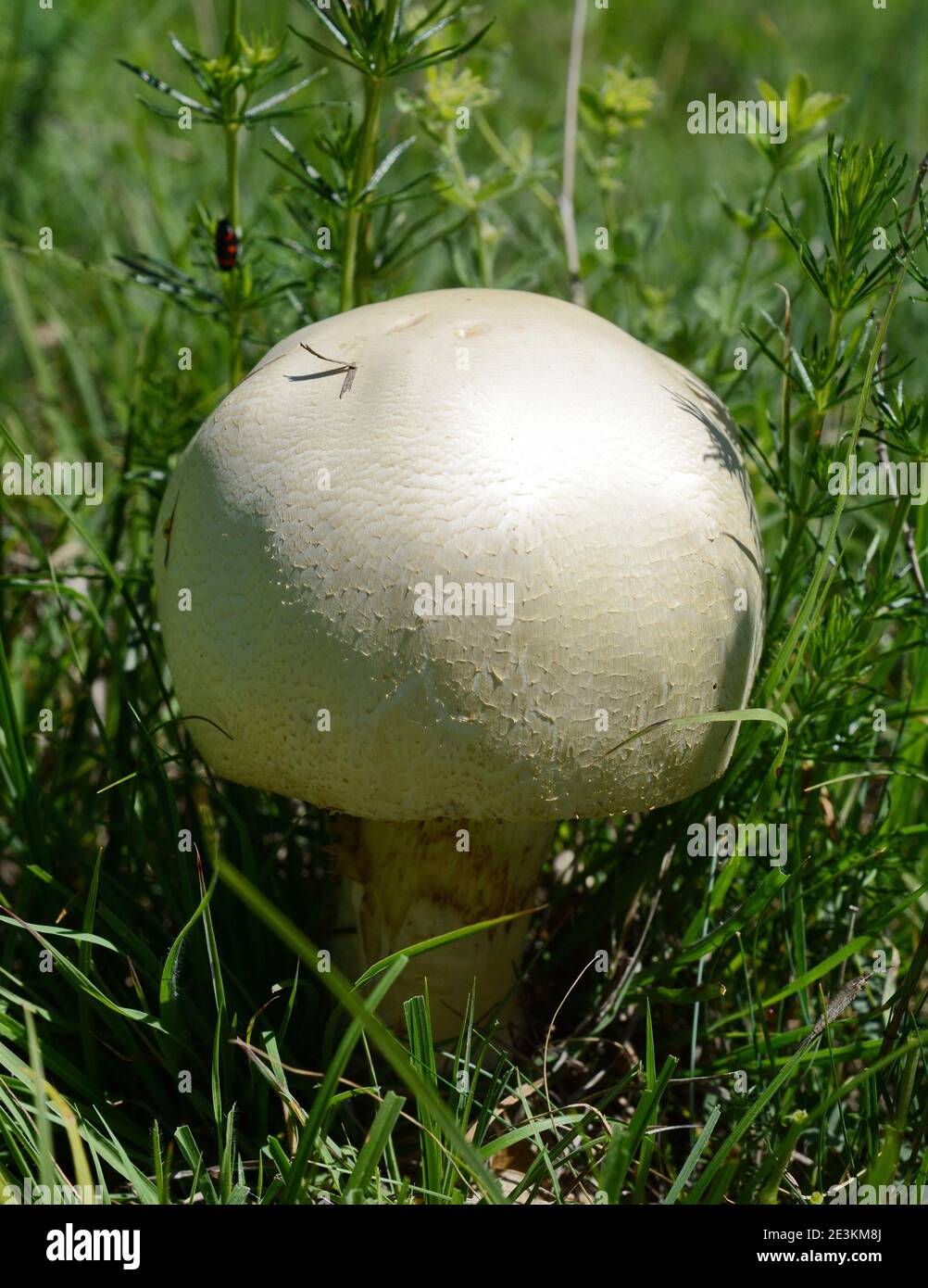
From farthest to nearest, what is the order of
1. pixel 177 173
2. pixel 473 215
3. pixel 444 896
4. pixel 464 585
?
pixel 177 173
pixel 473 215
pixel 444 896
pixel 464 585

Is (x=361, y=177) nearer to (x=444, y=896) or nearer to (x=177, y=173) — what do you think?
(x=444, y=896)

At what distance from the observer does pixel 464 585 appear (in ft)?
5.22

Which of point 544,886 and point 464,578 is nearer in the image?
point 464,578

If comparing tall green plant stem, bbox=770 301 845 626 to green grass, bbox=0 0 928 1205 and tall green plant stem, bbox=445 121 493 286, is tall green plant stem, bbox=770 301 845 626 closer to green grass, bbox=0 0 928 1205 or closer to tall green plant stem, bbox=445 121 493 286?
green grass, bbox=0 0 928 1205

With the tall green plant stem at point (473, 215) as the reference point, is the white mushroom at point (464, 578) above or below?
below

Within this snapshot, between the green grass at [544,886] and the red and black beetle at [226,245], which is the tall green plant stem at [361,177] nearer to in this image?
the green grass at [544,886]

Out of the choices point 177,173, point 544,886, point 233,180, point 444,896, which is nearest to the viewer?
point 444,896

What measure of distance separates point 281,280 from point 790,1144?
6.97ft

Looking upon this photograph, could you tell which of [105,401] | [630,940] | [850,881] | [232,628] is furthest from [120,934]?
[105,401]

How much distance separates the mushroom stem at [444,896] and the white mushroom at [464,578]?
378 mm

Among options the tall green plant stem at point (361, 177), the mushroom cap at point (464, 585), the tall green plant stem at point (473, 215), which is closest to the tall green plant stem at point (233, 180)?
the tall green plant stem at point (361, 177)

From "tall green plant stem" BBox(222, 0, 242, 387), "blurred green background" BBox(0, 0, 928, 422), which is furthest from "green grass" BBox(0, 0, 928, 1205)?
"blurred green background" BBox(0, 0, 928, 422)

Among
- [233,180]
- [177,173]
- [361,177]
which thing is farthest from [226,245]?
[177,173]

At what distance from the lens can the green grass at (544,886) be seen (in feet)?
5.92
